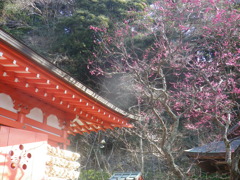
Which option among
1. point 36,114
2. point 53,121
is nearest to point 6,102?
point 36,114

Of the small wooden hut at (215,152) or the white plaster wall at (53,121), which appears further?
the small wooden hut at (215,152)

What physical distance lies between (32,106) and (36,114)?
0.94 ft

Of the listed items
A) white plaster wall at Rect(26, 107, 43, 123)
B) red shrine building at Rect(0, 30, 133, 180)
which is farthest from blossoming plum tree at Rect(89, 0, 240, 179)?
white plaster wall at Rect(26, 107, 43, 123)

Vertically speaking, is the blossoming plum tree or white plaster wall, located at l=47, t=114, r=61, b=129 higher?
the blossoming plum tree

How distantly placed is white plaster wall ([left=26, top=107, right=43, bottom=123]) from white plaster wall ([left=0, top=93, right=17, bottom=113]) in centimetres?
46

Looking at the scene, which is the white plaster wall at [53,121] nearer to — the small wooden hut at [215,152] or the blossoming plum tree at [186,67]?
the blossoming plum tree at [186,67]

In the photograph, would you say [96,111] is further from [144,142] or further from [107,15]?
[107,15]

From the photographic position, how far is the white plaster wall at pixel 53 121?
5.42 meters

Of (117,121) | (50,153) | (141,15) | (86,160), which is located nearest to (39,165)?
(50,153)

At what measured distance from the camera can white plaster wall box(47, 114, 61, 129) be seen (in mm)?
5418

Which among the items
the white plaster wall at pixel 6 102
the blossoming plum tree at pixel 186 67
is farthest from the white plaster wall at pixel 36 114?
the blossoming plum tree at pixel 186 67

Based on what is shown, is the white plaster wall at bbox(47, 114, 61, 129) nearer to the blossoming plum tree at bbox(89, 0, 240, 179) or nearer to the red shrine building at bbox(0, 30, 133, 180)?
the red shrine building at bbox(0, 30, 133, 180)

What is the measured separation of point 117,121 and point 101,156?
7.34 meters

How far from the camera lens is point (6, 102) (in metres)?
4.31
